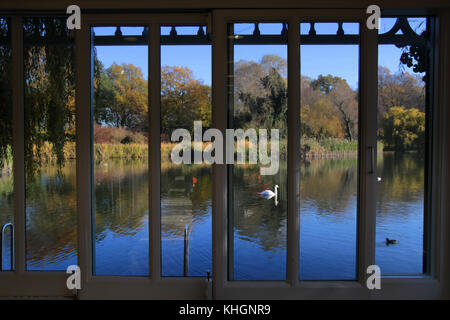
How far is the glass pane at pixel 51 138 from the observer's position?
→ 89.4 inches

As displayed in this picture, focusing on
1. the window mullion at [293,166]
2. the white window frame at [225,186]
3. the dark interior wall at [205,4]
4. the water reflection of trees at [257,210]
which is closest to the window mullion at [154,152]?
the white window frame at [225,186]

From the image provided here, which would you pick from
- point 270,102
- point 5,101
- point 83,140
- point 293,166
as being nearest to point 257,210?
point 293,166

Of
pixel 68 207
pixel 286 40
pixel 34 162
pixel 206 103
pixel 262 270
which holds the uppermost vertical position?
pixel 286 40

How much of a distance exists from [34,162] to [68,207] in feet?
1.41

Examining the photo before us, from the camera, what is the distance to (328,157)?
2.22 metres

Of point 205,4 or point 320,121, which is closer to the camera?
point 205,4

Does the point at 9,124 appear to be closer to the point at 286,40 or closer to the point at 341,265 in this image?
the point at 286,40

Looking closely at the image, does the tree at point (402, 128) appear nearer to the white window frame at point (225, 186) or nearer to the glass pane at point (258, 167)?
the white window frame at point (225, 186)

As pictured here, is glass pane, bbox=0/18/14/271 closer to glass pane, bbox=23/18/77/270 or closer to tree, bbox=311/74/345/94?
glass pane, bbox=23/18/77/270

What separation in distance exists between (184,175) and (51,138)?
1.05 metres

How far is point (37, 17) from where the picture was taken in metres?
2.25

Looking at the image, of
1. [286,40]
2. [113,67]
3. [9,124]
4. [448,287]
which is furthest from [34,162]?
[448,287]

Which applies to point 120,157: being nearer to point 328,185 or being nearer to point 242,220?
point 242,220

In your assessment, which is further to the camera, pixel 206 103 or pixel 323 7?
pixel 206 103
